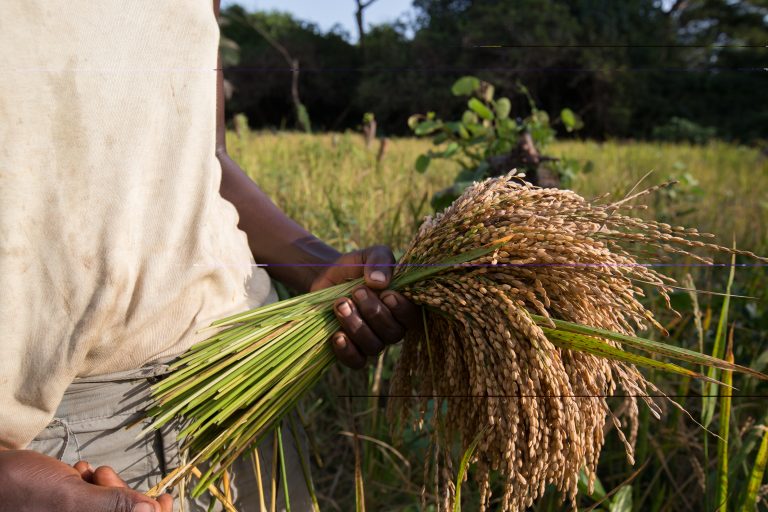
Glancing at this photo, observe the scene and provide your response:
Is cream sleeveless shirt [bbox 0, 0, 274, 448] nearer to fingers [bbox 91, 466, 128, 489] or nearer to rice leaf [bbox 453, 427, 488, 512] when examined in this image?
fingers [bbox 91, 466, 128, 489]

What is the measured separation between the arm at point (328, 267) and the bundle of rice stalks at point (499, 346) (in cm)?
4

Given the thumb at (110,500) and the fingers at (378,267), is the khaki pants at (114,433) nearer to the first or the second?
the thumb at (110,500)

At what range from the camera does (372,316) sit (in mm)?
1091

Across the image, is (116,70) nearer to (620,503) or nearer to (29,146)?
(29,146)

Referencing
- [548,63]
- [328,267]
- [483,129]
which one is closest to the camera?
[328,267]

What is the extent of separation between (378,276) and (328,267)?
0.66ft

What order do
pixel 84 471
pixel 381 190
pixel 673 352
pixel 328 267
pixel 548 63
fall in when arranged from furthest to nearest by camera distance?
pixel 548 63 < pixel 381 190 < pixel 328 267 < pixel 84 471 < pixel 673 352

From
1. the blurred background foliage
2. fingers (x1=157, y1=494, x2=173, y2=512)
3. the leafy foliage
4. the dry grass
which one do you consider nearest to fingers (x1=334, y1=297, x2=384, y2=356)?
the dry grass

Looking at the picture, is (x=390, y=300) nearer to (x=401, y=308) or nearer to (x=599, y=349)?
(x=401, y=308)

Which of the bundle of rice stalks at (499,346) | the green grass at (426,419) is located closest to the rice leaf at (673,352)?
the bundle of rice stalks at (499,346)

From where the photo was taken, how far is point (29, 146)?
877 millimetres

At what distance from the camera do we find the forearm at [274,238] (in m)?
1.30

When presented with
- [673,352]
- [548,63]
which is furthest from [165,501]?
[548,63]

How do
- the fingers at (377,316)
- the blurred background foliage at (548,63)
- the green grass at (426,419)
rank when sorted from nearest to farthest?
the fingers at (377,316)
the green grass at (426,419)
the blurred background foliage at (548,63)
